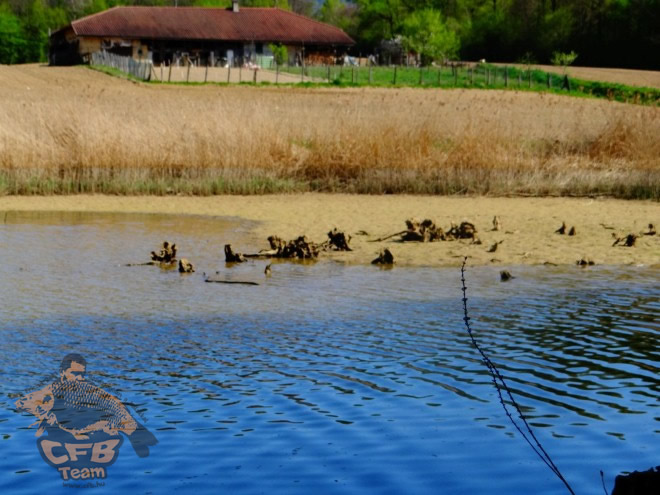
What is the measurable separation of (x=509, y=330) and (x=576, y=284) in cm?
251

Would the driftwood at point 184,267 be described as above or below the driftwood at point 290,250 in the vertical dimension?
below

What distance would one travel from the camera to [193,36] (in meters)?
73.4

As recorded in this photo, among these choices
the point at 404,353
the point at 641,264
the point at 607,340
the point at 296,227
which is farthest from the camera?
the point at 296,227

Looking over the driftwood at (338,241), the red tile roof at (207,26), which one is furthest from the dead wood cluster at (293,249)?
the red tile roof at (207,26)

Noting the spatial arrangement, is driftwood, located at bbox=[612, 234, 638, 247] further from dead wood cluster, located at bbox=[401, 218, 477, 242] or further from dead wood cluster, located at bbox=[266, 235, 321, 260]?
dead wood cluster, located at bbox=[266, 235, 321, 260]

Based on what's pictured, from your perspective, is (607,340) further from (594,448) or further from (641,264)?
(641,264)

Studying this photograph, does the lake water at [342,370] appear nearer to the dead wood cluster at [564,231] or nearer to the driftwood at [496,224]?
the dead wood cluster at [564,231]

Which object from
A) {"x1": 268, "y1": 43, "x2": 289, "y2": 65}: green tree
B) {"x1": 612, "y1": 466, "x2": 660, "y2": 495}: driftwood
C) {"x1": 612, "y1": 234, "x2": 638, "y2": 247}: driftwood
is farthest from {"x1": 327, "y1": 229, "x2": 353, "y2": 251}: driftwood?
{"x1": 268, "y1": 43, "x2": 289, "y2": 65}: green tree

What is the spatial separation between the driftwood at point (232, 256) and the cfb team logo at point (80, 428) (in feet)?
17.5

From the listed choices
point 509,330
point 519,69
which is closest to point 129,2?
point 519,69

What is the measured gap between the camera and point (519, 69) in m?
73.9

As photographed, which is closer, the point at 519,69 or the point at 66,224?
the point at 66,224

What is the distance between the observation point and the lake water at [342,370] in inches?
206

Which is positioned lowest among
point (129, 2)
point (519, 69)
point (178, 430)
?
point (178, 430)
